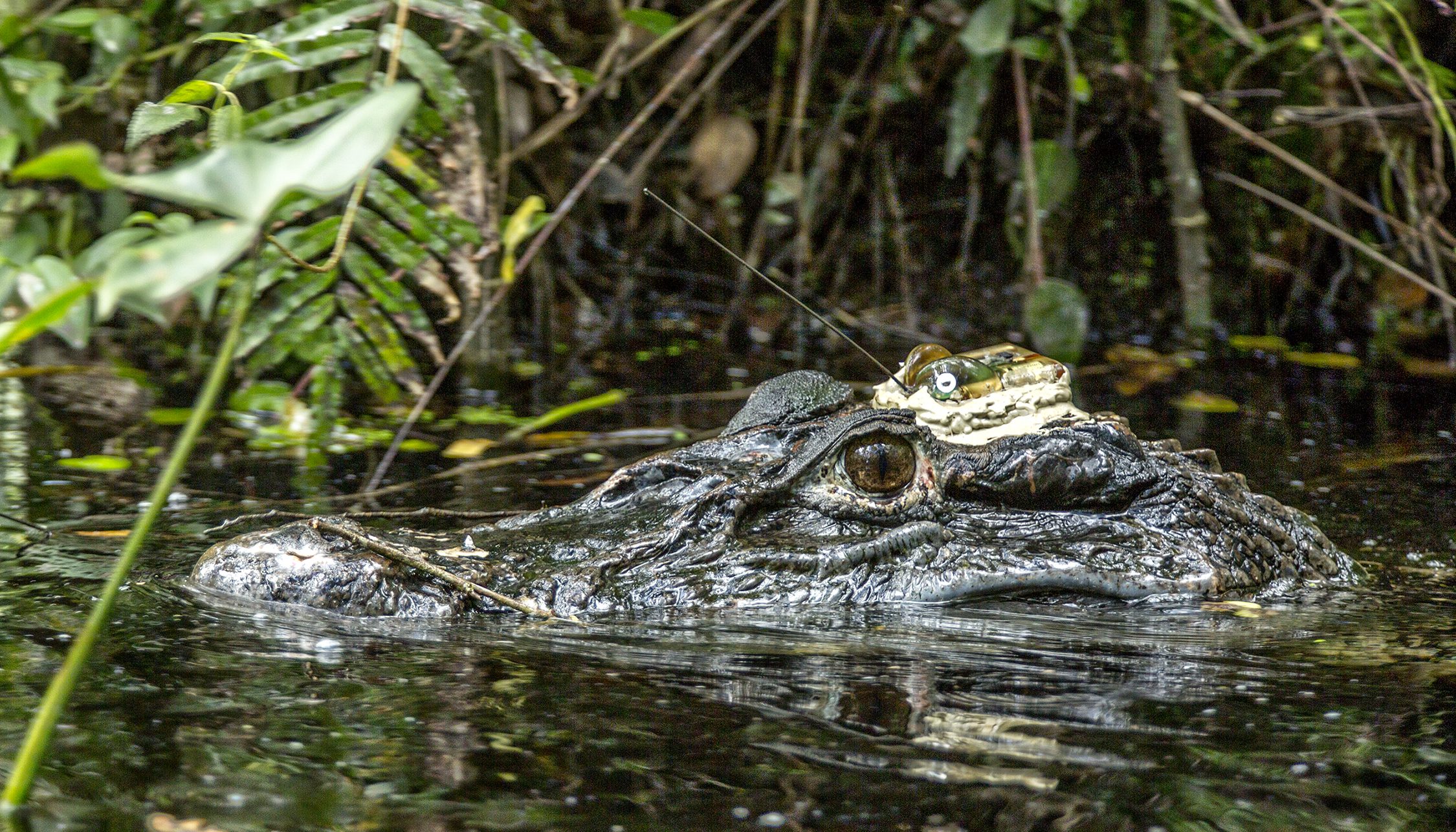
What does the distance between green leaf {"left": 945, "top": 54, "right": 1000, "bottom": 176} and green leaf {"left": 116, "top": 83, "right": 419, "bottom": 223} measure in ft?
13.9

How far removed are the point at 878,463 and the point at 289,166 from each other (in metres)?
1.56

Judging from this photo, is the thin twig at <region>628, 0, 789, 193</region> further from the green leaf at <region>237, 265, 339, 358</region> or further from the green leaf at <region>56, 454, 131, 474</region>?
the green leaf at <region>56, 454, 131, 474</region>

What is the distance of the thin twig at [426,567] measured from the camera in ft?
7.68

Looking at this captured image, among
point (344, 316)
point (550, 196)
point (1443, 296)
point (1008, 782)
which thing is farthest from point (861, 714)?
point (550, 196)

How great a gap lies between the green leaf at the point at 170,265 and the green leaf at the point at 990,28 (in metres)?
4.24

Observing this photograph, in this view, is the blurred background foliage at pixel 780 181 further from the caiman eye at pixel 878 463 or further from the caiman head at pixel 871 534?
the caiman eye at pixel 878 463

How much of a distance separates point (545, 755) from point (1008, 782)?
56cm

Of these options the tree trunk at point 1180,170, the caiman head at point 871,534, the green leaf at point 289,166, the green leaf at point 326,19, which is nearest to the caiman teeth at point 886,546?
the caiman head at point 871,534

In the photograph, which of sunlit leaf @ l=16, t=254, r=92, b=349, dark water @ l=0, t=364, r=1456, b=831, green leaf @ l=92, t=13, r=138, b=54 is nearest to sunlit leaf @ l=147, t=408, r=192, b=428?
green leaf @ l=92, t=13, r=138, b=54

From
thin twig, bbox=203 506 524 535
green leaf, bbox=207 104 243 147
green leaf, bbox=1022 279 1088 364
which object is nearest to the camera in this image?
green leaf, bbox=207 104 243 147

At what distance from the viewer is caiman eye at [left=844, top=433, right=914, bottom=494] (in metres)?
2.56

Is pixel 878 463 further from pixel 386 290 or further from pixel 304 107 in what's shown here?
pixel 304 107

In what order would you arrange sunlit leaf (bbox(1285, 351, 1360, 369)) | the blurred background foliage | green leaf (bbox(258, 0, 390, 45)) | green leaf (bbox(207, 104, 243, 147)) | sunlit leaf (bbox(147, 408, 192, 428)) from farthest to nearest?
sunlit leaf (bbox(1285, 351, 1360, 369)), sunlit leaf (bbox(147, 408, 192, 428)), the blurred background foliage, green leaf (bbox(258, 0, 390, 45)), green leaf (bbox(207, 104, 243, 147))

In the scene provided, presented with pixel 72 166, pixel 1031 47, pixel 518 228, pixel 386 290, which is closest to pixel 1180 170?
pixel 1031 47
